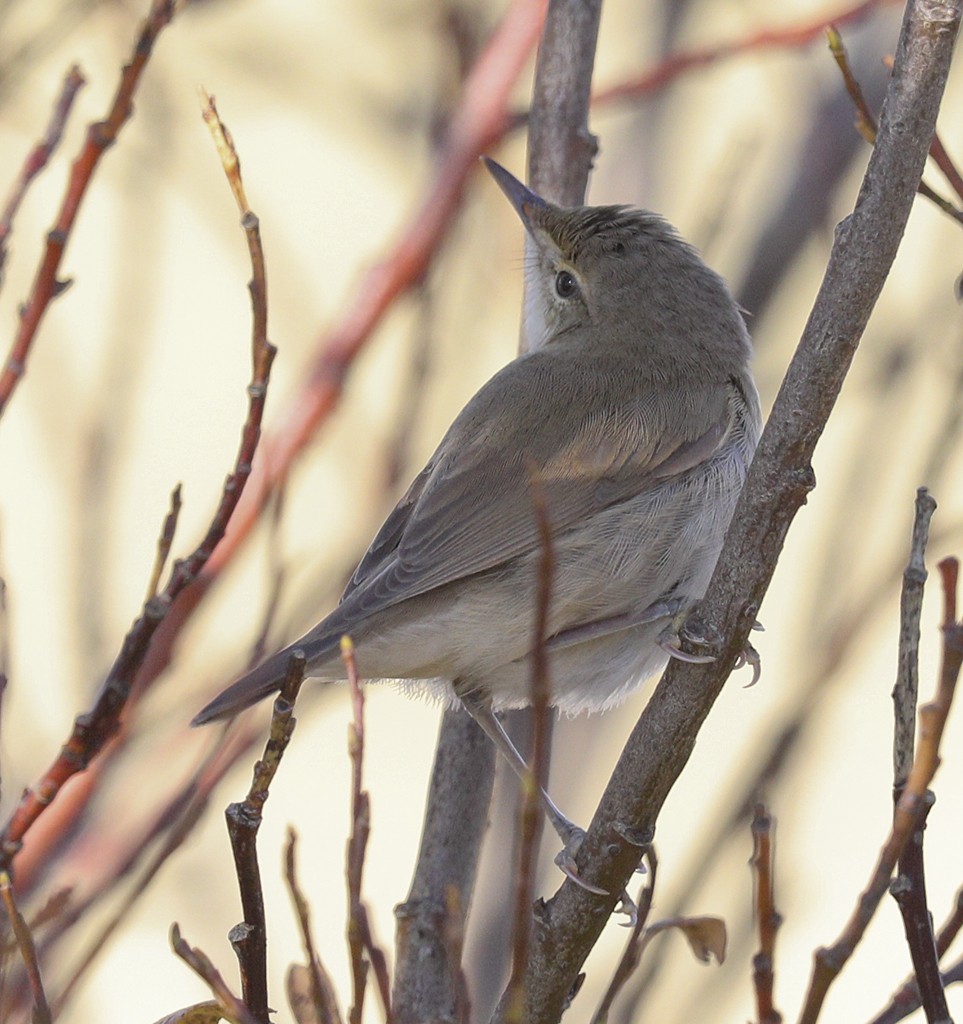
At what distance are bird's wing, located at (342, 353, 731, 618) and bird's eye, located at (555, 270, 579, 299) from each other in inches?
17.3

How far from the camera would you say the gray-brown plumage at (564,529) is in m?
2.66

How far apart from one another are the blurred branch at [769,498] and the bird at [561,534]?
0.49 meters

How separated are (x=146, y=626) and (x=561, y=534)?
1132 millimetres

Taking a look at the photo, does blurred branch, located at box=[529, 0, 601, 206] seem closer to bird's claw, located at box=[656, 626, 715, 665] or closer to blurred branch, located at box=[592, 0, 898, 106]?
blurred branch, located at box=[592, 0, 898, 106]

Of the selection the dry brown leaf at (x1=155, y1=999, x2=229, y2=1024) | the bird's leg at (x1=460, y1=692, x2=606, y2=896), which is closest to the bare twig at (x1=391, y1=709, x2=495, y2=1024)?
the bird's leg at (x1=460, y1=692, x2=606, y2=896)

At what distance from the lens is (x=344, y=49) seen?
171 inches

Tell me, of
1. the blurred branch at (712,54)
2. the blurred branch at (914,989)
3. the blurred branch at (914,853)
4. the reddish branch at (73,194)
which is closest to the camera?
the blurred branch at (914,853)

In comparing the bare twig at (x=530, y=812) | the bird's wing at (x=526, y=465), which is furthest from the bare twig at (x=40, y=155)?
the bare twig at (x=530, y=812)

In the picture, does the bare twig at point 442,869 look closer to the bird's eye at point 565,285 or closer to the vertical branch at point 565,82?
the bird's eye at point 565,285

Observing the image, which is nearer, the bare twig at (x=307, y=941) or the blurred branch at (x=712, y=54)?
the bare twig at (x=307, y=941)

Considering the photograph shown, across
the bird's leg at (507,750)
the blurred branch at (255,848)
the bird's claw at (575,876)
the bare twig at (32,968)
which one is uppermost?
the bird's leg at (507,750)

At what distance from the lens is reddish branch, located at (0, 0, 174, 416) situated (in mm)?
1839

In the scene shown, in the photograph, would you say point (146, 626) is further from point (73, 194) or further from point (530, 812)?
point (530, 812)

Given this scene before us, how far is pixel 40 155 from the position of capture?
198cm
